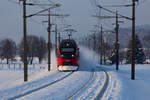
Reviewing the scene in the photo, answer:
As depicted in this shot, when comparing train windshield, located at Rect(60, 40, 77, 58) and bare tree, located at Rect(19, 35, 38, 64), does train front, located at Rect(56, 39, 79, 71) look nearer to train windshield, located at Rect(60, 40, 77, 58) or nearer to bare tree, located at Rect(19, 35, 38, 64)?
train windshield, located at Rect(60, 40, 77, 58)

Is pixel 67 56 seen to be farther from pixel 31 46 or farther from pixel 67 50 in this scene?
pixel 31 46

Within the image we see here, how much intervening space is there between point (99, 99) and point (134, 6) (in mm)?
11873

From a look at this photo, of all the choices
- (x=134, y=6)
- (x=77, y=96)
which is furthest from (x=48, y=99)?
(x=134, y=6)

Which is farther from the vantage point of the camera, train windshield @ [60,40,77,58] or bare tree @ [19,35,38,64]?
bare tree @ [19,35,38,64]

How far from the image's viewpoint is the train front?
25.8m

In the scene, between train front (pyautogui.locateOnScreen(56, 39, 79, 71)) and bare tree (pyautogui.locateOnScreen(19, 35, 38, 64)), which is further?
bare tree (pyautogui.locateOnScreen(19, 35, 38, 64))

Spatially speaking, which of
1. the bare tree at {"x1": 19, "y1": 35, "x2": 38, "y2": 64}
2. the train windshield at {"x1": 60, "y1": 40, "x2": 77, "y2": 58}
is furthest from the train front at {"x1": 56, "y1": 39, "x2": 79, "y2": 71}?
the bare tree at {"x1": 19, "y1": 35, "x2": 38, "y2": 64}

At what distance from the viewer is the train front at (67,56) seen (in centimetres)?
2581

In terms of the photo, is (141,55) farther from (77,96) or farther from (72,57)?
(77,96)

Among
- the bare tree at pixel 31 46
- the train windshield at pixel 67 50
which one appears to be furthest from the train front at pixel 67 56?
the bare tree at pixel 31 46

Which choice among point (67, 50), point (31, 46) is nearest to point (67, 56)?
point (67, 50)

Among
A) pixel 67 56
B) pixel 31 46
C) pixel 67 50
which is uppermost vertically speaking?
pixel 67 50

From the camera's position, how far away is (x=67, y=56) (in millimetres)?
25875

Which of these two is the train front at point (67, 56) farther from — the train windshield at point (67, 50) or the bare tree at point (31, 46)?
the bare tree at point (31, 46)
